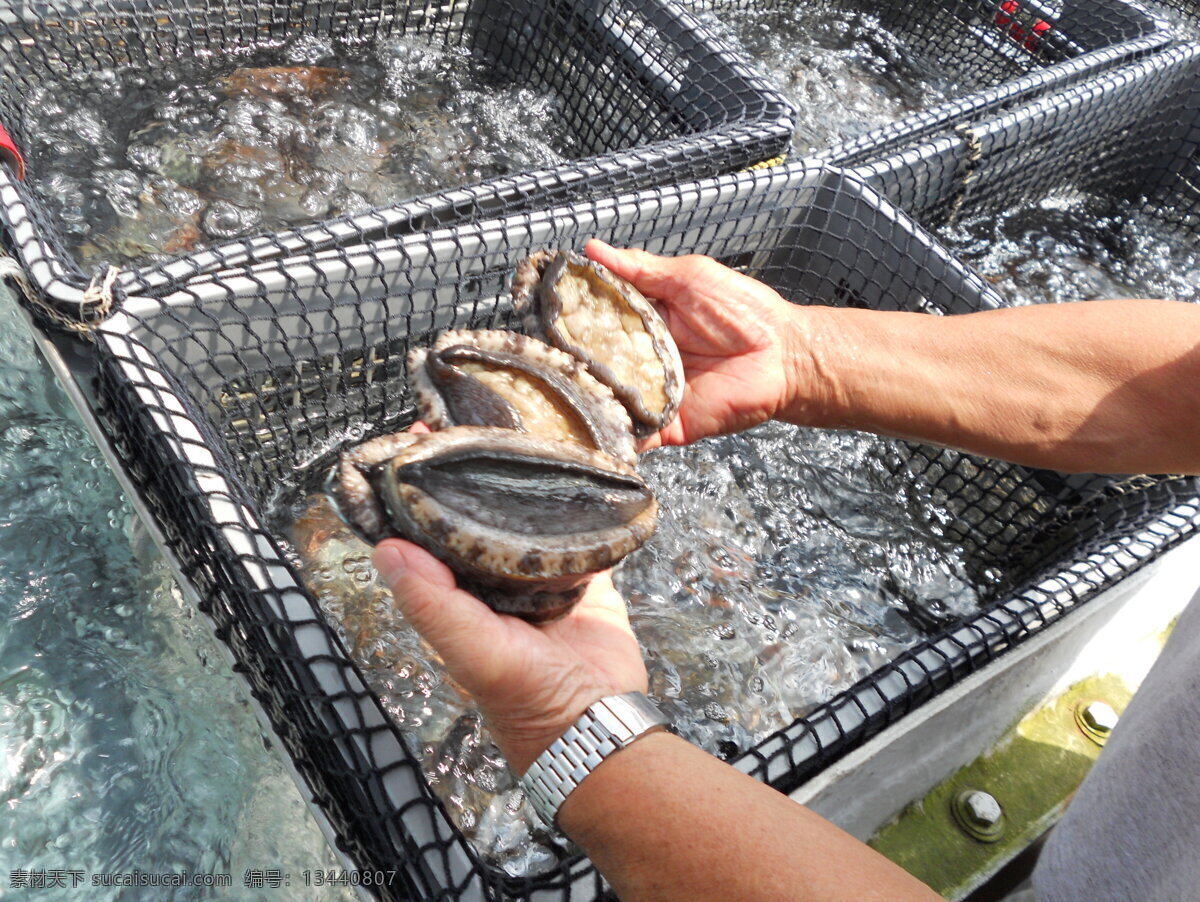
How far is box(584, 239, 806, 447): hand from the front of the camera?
1.88m

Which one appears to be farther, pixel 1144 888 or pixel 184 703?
pixel 184 703

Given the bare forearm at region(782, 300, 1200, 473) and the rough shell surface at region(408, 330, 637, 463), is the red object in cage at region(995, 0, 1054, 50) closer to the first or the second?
the bare forearm at region(782, 300, 1200, 473)

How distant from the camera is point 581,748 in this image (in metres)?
1.16

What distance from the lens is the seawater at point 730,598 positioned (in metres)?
1.65

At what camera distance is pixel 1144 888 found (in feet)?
3.68

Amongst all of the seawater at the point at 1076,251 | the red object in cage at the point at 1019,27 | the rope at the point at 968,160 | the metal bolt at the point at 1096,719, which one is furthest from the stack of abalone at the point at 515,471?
the red object in cage at the point at 1019,27

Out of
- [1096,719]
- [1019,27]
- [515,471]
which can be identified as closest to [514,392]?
[515,471]

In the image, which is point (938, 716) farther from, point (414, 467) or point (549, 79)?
point (549, 79)

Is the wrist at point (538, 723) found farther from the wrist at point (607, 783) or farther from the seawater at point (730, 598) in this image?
the seawater at point (730, 598)

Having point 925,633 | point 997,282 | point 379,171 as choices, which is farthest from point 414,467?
point 997,282

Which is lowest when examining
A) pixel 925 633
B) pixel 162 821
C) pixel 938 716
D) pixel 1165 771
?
pixel 162 821

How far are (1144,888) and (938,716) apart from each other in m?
0.47

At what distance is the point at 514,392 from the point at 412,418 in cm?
69

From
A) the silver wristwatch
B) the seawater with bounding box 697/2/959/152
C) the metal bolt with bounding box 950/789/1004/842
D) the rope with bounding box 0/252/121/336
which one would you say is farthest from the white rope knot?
the seawater with bounding box 697/2/959/152
